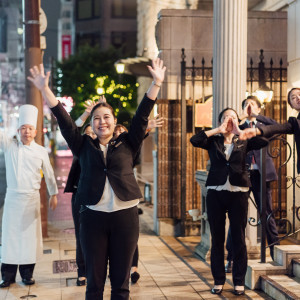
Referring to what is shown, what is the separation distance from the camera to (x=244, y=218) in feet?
21.8

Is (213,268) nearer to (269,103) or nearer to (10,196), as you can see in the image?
(10,196)

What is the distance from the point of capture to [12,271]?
739 centimetres

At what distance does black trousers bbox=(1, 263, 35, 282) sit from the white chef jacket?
0.44 feet

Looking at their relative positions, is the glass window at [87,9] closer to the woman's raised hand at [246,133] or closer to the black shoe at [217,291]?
the black shoe at [217,291]

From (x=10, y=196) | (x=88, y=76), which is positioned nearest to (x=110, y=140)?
(x=10, y=196)

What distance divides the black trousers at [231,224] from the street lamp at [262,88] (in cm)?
409

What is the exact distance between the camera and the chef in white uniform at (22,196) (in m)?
7.23

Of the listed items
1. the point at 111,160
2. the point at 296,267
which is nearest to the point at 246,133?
the point at 111,160

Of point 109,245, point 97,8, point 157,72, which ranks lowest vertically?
point 109,245

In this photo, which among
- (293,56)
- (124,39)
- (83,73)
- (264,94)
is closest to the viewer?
(293,56)

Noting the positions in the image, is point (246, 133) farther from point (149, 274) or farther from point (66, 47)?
point (66, 47)

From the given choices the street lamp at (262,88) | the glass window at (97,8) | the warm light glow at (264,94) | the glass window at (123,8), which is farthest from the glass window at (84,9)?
the warm light glow at (264,94)

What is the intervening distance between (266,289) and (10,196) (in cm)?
325

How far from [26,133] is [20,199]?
810 mm
